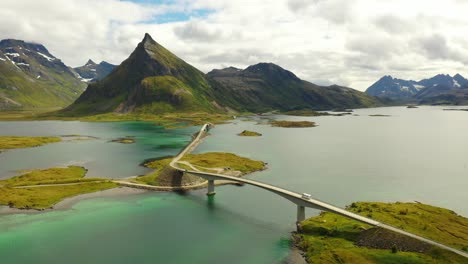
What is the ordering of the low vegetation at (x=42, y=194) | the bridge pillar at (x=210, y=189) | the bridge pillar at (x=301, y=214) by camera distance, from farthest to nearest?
the bridge pillar at (x=210, y=189)
the low vegetation at (x=42, y=194)
the bridge pillar at (x=301, y=214)

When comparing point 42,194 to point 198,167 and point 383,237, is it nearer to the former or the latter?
point 198,167

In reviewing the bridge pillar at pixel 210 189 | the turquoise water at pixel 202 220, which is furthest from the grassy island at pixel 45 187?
the bridge pillar at pixel 210 189

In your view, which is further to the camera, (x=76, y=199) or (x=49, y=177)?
(x=49, y=177)

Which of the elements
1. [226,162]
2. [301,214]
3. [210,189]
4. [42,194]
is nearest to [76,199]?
[42,194]

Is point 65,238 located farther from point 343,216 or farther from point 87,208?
point 343,216

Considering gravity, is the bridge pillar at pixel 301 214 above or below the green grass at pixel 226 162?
below

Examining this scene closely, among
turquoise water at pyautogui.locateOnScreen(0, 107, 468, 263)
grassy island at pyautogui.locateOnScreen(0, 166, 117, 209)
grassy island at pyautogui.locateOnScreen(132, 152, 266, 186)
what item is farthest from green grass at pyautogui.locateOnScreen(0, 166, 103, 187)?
turquoise water at pyautogui.locateOnScreen(0, 107, 468, 263)

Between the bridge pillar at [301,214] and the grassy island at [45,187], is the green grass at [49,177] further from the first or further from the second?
the bridge pillar at [301,214]

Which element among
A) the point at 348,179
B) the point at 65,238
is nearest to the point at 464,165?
the point at 348,179
